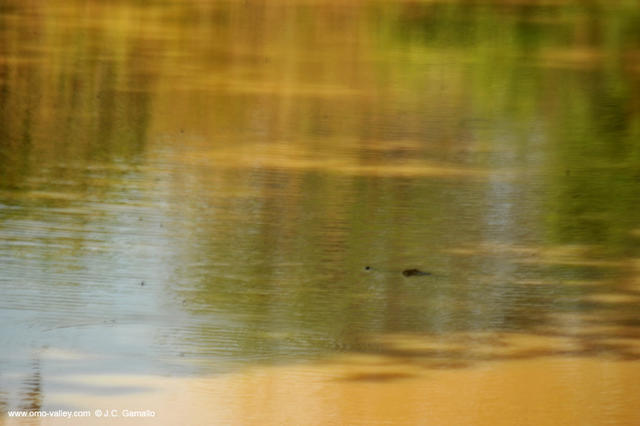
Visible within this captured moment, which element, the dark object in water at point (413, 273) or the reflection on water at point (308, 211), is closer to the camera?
the reflection on water at point (308, 211)

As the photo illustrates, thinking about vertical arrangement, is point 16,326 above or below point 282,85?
below

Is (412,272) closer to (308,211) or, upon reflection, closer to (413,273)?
(413,273)

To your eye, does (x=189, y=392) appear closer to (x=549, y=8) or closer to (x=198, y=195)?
(x=198, y=195)

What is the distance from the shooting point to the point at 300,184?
5.82 meters

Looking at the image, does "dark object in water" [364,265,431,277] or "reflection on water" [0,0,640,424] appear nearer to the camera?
"reflection on water" [0,0,640,424]

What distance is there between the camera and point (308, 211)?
5328mm

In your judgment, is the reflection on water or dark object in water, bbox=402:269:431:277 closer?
the reflection on water

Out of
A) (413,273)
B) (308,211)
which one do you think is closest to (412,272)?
(413,273)

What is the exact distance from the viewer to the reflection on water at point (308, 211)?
3.90 metres

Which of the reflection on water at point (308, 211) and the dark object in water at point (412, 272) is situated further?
the dark object in water at point (412, 272)

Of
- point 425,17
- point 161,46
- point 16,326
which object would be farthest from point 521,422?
point 425,17

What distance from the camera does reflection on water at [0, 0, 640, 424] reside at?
390cm

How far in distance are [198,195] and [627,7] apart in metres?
9.68

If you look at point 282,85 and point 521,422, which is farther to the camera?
point 282,85
